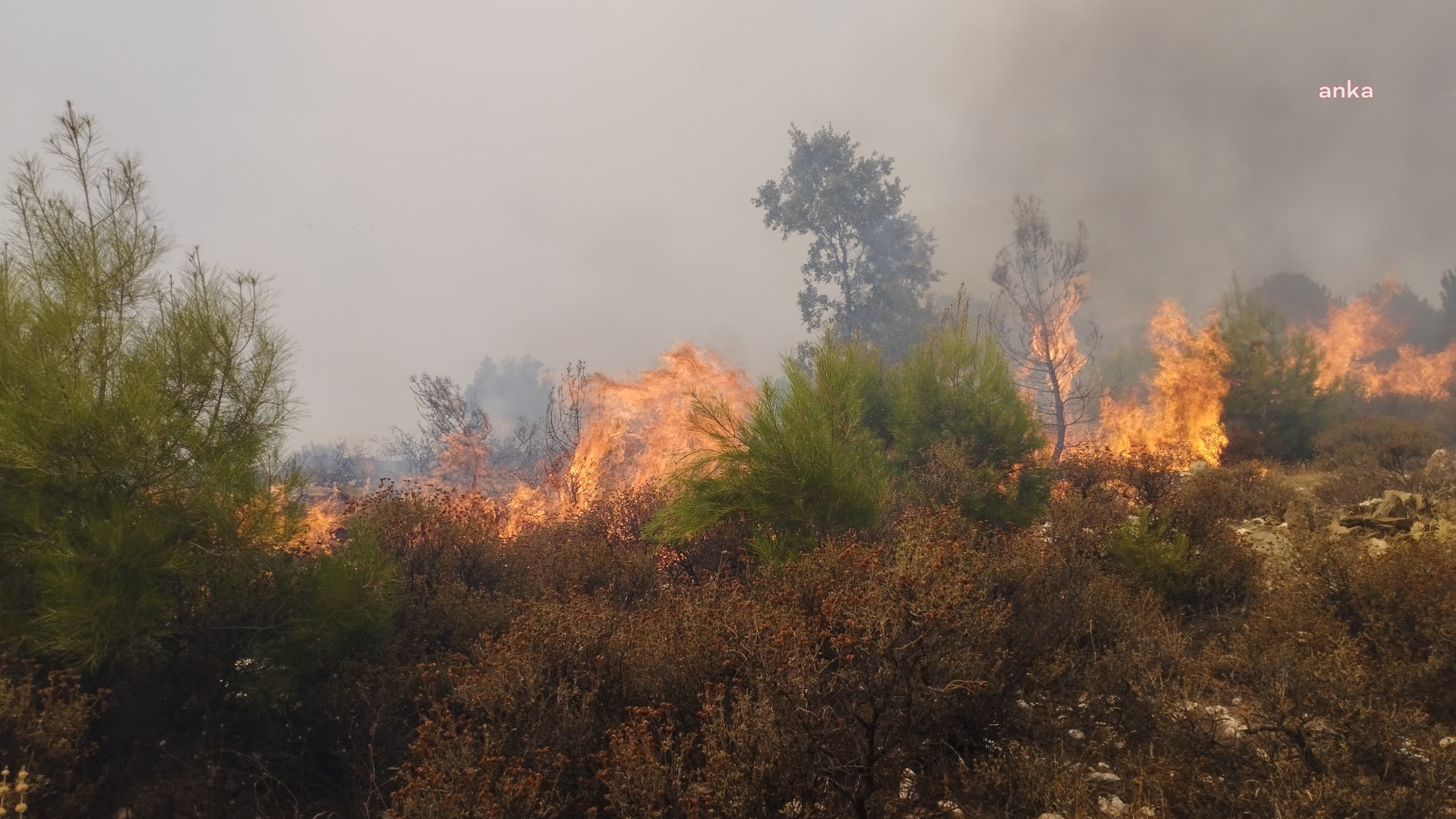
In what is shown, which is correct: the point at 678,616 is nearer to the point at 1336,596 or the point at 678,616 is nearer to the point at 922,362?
the point at 1336,596

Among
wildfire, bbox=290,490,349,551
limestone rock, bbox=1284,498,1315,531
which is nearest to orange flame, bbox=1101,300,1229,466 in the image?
limestone rock, bbox=1284,498,1315,531

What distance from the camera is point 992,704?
421 centimetres

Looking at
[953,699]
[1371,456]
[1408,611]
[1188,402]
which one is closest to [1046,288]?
[1188,402]

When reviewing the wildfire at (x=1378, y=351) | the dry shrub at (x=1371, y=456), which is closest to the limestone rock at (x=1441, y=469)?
the dry shrub at (x=1371, y=456)

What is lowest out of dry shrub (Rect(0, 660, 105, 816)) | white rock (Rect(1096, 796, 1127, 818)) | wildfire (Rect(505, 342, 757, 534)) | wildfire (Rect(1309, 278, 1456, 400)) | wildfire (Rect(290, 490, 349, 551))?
white rock (Rect(1096, 796, 1127, 818))

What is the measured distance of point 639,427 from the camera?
16.6 metres

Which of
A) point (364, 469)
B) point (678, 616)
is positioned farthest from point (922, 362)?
point (364, 469)

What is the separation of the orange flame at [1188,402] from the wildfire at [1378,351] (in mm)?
5415

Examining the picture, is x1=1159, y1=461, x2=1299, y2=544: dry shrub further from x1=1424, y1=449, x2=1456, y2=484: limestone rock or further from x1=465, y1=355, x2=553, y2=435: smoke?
x1=465, y1=355, x2=553, y2=435: smoke

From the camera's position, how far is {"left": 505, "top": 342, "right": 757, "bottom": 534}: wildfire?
623 inches

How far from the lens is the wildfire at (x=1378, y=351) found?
1121 inches

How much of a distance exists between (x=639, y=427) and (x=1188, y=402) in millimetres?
14354

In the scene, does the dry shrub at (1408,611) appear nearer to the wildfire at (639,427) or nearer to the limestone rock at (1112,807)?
the limestone rock at (1112,807)

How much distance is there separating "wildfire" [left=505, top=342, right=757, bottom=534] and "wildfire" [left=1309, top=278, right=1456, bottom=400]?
18.8m
